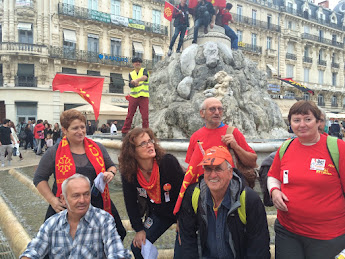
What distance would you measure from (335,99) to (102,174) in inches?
1717

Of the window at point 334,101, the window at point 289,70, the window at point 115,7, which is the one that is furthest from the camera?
the window at point 334,101

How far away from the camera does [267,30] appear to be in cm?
3403

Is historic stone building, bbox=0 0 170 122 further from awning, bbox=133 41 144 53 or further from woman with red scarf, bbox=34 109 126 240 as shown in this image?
woman with red scarf, bbox=34 109 126 240

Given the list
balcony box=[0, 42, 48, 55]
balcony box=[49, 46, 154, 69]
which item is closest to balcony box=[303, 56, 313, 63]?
balcony box=[49, 46, 154, 69]

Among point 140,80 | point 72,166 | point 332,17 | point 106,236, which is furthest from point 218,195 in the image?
point 332,17

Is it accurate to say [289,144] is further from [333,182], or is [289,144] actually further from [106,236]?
[106,236]

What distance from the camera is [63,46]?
2356cm

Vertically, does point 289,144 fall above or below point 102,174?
above

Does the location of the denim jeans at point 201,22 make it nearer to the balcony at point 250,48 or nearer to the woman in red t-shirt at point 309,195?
the woman in red t-shirt at point 309,195

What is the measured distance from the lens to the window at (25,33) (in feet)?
72.8

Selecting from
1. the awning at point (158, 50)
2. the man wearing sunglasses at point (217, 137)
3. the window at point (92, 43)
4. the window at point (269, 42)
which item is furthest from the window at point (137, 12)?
the man wearing sunglasses at point (217, 137)

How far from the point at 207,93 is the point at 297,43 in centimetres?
3313

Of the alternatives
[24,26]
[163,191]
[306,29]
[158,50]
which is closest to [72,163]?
[163,191]

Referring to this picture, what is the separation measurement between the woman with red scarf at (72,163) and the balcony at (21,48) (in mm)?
22284
